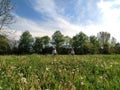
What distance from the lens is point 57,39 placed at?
114938mm

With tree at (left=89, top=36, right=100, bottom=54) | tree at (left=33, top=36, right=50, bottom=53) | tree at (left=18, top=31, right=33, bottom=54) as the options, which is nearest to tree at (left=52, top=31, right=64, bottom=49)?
tree at (left=33, top=36, right=50, bottom=53)

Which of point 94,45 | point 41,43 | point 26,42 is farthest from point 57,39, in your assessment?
point 94,45

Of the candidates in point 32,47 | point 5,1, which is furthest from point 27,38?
point 5,1

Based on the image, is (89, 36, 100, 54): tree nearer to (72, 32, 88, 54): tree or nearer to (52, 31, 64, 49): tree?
(72, 32, 88, 54): tree

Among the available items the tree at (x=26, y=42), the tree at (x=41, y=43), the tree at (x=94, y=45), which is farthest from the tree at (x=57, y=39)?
the tree at (x=94, y=45)

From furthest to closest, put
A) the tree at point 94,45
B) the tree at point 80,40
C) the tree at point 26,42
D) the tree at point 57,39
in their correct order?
the tree at point 57,39 → the tree at point 80,40 → the tree at point 26,42 → the tree at point 94,45

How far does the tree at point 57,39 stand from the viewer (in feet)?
374

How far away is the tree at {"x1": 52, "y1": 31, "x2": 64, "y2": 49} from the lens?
114 metres

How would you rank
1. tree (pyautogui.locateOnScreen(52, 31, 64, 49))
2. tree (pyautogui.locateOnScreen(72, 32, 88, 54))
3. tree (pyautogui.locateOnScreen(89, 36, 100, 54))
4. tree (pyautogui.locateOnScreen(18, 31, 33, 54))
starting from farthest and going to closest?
tree (pyautogui.locateOnScreen(52, 31, 64, 49))
tree (pyautogui.locateOnScreen(72, 32, 88, 54))
tree (pyautogui.locateOnScreen(18, 31, 33, 54))
tree (pyautogui.locateOnScreen(89, 36, 100, 54))

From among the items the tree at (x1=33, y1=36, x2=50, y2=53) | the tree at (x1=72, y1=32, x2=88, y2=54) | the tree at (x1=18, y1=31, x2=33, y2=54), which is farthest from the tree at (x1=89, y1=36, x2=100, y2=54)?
the tree at (x1=18, y1=31, x2=33, y2=54)

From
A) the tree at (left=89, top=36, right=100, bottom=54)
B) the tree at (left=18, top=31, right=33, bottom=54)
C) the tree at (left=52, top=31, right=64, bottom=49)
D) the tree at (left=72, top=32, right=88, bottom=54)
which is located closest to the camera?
the tree at (left=89, top=36, right=100, bottom=54)

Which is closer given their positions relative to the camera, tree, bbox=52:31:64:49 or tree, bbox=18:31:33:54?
tree, bbox=18:31:33:54

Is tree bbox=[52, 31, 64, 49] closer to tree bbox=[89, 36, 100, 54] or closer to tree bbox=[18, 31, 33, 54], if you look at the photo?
tree bbox=[18, 31, 33, 54]

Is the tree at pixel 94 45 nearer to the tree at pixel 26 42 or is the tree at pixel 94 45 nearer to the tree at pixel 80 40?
the tree at pixel 80 40
